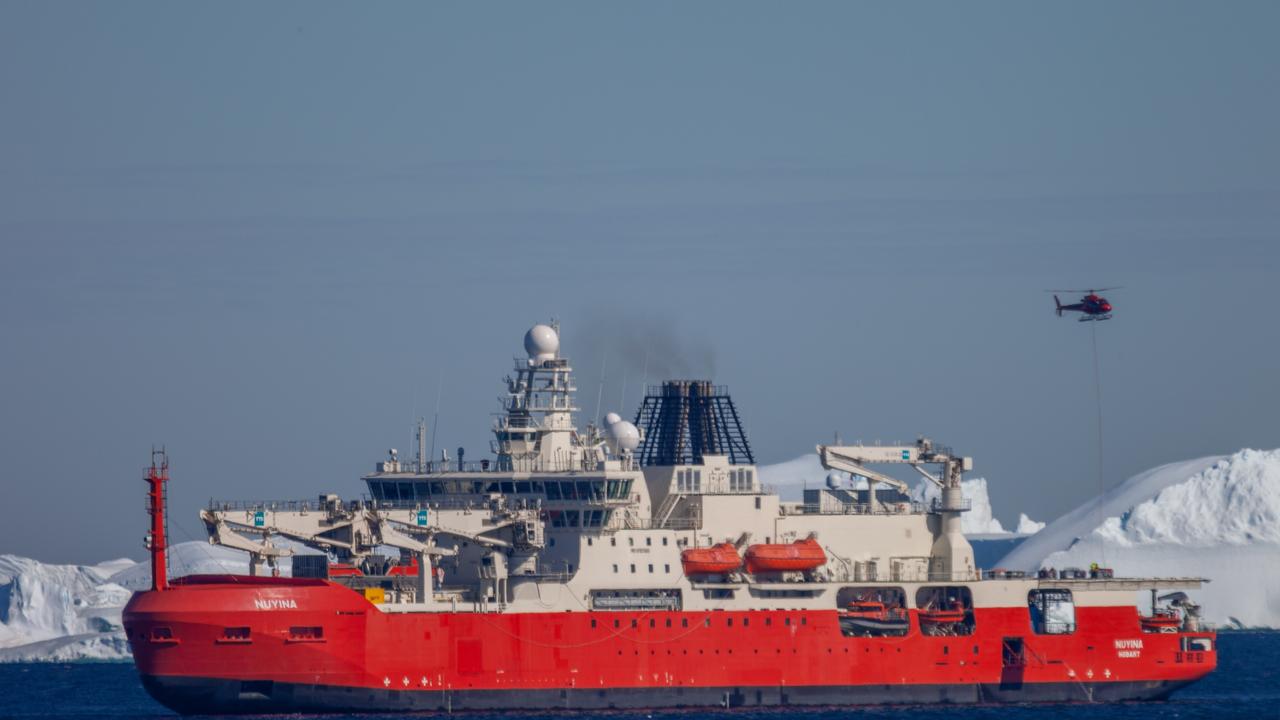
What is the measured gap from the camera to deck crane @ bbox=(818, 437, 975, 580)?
6588 cm

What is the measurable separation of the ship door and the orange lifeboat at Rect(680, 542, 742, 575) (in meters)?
8.79

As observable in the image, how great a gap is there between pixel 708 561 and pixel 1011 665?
10.1 meters

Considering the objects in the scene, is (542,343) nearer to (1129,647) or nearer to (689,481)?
(689,481)

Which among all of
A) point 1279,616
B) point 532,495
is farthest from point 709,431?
point 1279,616

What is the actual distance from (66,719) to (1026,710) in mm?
28519

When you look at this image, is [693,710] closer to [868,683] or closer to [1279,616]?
[868,683]

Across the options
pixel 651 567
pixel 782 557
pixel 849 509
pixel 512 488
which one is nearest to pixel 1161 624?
pixel 849 509

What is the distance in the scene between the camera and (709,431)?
217ft

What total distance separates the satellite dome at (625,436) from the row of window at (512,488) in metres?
3.09

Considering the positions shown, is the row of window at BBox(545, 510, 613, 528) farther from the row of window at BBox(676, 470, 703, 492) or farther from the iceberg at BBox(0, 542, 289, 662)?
the iceberg at BBox(0, 542, 289, 662)

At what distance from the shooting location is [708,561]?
61500mm

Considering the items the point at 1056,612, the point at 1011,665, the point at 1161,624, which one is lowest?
the point at 1011,665

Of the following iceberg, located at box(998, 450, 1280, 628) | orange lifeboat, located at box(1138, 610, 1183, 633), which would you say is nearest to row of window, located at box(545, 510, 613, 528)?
orange lifeboat, located at box(1138, 610, 1183, 633)

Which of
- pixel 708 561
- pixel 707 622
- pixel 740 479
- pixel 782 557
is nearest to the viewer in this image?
pixel 707 622
